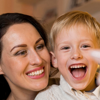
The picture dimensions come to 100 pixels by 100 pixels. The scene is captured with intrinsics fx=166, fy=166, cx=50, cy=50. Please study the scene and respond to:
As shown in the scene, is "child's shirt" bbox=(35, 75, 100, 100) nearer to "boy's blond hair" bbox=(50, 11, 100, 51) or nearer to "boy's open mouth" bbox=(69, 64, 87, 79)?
"boy's open mouth" bbox=(69, 64, 87, 79)

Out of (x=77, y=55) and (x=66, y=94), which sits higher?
(x=77, y=55)

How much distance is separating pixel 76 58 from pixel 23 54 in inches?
13.3

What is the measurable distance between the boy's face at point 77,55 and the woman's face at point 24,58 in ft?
0.47

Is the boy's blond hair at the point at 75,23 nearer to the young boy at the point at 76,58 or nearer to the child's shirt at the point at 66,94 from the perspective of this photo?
the young boy at the point at 76,58

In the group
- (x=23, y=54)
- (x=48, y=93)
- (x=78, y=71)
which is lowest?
(x=48, y=93)

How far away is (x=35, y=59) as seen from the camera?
1011 millimetres

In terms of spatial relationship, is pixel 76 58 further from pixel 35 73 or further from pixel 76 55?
pixel 35 73

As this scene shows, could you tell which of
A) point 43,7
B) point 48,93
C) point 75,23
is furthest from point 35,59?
point 43,7

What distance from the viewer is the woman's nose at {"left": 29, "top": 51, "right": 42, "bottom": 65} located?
3.29 ft

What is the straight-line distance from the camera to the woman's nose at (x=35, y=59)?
1.00 metres

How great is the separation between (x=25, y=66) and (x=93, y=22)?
1.65ft

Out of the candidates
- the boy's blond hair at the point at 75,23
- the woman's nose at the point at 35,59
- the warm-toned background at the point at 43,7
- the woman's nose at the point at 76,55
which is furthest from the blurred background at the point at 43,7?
the woman's nose at the point at 76,55

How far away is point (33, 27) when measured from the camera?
3.69ft

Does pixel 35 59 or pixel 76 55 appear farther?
pixel 35 59
